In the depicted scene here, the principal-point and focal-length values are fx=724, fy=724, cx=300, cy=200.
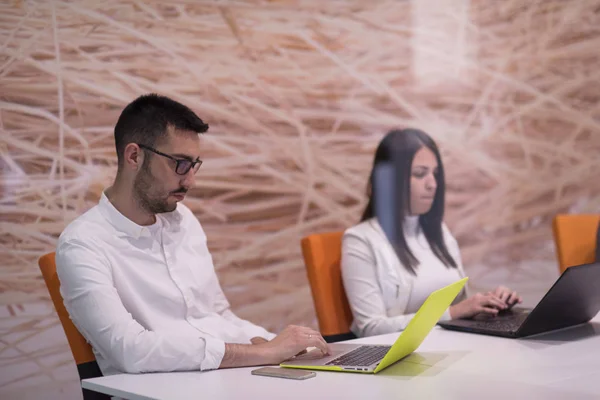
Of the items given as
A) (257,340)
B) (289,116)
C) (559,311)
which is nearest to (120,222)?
(257,340)

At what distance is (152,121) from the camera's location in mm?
2182

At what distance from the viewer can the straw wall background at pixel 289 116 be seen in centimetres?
296

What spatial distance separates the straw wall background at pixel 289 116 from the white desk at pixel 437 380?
1.51 m

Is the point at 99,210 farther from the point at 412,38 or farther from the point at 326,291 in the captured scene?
the point at 412,38

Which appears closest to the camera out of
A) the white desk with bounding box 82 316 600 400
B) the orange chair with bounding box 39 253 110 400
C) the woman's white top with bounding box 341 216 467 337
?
the white desk with bounding box 82 316 600 400

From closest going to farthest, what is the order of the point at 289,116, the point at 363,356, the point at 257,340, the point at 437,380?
the point at 437,380, the point at 363,356, the point at 257,340, the point at 289,116

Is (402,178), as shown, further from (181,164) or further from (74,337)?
(74,337)

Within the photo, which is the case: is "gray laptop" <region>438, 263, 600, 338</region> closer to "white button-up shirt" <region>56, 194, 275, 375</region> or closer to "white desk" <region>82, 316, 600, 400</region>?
"white desk" <region>82, 316, 600, 400</region>

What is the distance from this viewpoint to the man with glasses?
69.2 inches

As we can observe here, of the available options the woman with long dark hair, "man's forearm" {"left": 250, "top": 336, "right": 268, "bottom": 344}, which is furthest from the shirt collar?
the woman with long dark hair

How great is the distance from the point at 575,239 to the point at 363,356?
69.6 inches

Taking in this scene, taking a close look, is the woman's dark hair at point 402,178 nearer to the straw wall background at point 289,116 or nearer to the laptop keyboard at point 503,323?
the laptop keyboard at point 503,323

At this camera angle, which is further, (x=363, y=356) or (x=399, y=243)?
(x=399, y=243)

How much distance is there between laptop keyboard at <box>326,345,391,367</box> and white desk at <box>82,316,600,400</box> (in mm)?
50
